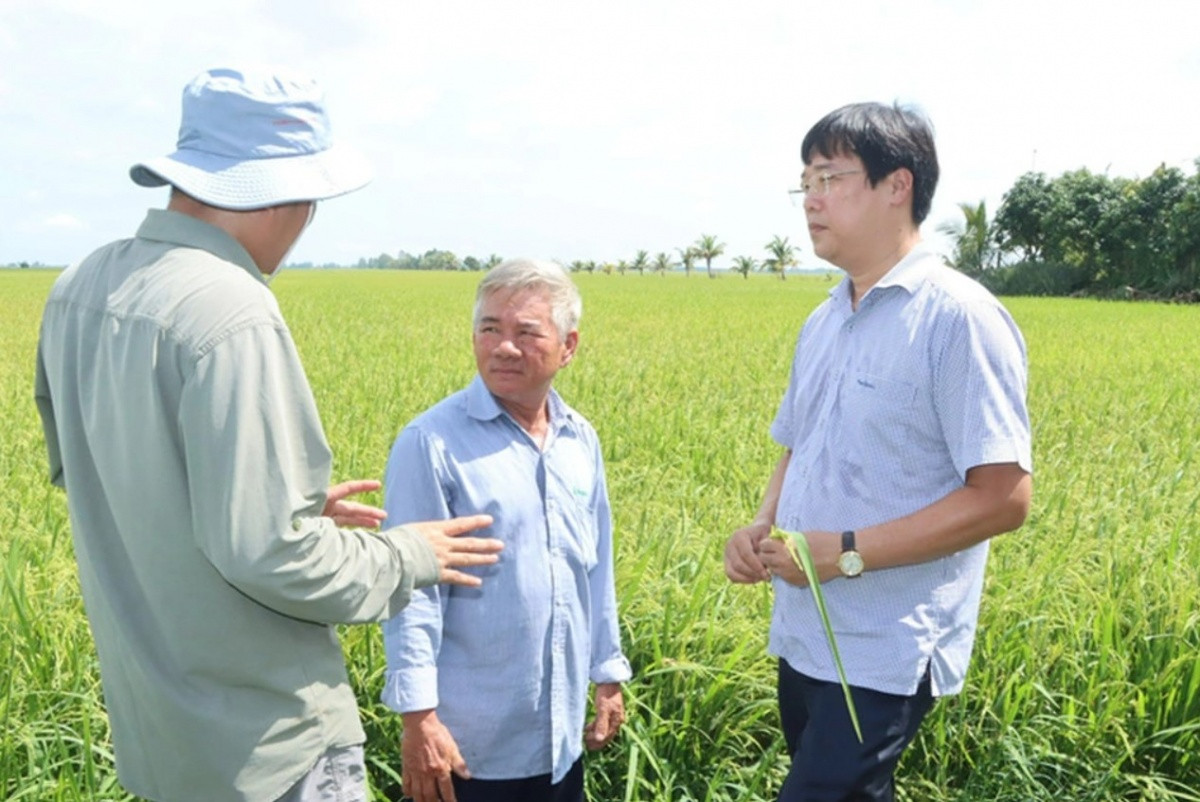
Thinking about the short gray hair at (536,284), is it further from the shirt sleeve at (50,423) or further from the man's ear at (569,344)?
the shirt sleeve at (50,423)

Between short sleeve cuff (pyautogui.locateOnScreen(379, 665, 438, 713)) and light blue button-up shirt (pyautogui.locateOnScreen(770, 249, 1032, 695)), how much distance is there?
63 cm

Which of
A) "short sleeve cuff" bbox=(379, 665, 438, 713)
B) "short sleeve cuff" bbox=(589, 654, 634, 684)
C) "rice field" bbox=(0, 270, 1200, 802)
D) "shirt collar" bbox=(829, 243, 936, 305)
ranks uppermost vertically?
"shirt collar" bbox=(829, 243, 936, 305)

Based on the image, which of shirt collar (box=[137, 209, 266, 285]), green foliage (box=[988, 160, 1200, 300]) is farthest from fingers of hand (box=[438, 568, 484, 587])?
green foliage (box=[988, 160, 1200, 300])

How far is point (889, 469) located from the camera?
1794 millimetres

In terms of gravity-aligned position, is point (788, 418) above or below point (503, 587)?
above

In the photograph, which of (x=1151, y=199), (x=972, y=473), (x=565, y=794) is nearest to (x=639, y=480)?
(x=565, y=794)

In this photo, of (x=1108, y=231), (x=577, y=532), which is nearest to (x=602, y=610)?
(x=577, y=532)

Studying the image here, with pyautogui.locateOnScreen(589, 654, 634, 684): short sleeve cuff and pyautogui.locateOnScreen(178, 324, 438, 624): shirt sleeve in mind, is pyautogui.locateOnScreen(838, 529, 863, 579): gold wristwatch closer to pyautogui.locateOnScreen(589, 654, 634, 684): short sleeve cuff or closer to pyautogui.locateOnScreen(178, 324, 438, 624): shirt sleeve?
pyautogui.locateOnScreen(589, 654, 634, 684): short sleeve cuff

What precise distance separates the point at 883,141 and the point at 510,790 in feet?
4.31

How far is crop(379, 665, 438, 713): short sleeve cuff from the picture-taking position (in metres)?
1.78

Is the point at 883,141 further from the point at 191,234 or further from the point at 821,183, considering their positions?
the point at 191,234

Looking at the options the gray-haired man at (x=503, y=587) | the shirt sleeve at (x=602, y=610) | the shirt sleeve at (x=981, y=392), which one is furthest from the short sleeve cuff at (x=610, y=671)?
the shirt sleeve at (x=981, y=392)

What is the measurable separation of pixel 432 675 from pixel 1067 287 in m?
35.9

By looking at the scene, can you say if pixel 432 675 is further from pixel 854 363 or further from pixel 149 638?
pixel 854 363
